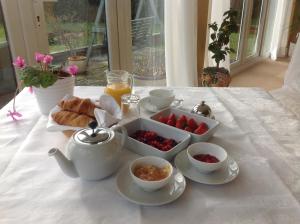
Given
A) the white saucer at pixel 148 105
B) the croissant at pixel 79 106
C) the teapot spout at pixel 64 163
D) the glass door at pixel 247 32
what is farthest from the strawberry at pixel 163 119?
the glass door at pixel 247 32

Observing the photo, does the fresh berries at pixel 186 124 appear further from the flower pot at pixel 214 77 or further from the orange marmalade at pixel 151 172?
the flower pot at pixel 214 77

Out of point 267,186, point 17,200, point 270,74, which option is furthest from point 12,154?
point 270,74

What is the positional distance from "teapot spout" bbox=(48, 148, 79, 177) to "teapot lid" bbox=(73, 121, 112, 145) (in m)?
0.05

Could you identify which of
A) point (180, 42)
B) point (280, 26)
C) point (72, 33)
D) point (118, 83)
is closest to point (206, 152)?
point (118, 83)

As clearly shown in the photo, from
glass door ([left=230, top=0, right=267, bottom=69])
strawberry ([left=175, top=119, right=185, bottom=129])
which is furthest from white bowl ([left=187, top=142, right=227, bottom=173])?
glass door ([left=230, top=0, right=267, bottom=69])

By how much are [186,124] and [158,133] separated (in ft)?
0.32

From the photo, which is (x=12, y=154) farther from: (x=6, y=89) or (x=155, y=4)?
(x=155, y=4)

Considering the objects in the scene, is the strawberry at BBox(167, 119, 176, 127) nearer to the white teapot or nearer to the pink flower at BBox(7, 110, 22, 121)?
the white teapot

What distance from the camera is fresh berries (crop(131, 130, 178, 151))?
0.79 m

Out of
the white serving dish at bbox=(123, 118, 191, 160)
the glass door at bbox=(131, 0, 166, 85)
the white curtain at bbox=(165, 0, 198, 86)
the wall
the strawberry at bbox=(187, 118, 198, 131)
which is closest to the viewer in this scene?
the white serving dish at bbox=(123, 118, 191, 160)

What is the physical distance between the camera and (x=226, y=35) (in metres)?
2.25

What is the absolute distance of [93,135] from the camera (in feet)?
2.19

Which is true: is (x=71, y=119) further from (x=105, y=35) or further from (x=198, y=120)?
(x=105, y=35)

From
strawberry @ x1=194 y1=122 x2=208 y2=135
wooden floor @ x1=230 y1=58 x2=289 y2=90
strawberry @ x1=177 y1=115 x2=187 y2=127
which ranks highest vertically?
strawberry @ x1=177 y1=115 x2=187 y2=127
